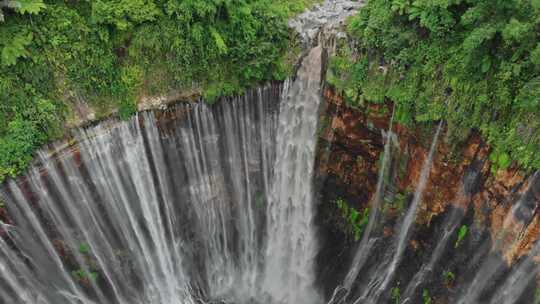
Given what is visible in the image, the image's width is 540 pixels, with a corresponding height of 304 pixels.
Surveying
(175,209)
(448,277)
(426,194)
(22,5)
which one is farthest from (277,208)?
(22,5)

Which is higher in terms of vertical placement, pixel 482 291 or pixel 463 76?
pixel 463 76

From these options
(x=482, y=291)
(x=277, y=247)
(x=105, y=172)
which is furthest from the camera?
(x=277, y=247)

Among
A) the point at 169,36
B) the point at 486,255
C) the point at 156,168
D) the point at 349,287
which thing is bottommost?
the point at 349,287

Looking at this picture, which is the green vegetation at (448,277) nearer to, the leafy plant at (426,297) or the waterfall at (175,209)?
the leafy plant at (426,297)

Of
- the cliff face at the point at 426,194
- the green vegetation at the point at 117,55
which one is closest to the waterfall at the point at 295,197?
the cliff face at the point at 426,194

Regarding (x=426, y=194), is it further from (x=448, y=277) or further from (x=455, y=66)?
(x=455, y=66)

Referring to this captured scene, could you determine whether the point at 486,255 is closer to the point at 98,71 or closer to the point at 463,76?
the point at 463,76

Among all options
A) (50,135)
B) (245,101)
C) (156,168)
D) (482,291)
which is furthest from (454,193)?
(50,135)
